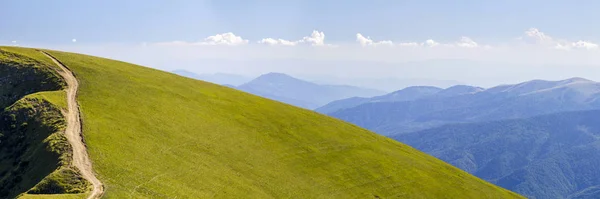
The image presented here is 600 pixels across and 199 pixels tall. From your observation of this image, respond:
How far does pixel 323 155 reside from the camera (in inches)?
3374

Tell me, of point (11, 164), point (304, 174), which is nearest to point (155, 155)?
point (11, 164)

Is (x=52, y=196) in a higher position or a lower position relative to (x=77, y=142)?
lower

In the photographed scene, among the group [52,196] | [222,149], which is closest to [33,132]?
[52,196]

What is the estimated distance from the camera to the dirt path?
160ft

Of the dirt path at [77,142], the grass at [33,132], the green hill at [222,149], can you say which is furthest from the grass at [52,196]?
the grass at [33,132]

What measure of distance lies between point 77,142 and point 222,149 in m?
23.3

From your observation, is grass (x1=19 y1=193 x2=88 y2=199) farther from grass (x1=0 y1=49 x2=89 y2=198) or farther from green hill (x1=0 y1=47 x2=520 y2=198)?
grass (x1=0 y1=49 x2=89 y2=198)

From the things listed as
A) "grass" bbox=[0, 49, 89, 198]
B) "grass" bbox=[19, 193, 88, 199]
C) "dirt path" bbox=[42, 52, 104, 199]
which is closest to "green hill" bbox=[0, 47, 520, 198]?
"grass" bbox=[19, 193, 88, 199]

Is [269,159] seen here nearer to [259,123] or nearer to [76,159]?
[259,123]

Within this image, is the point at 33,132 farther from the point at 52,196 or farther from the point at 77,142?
the point at 52,196

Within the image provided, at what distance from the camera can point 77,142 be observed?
56.3 metres

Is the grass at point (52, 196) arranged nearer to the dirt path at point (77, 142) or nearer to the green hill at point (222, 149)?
the green hill at point (222, 149)

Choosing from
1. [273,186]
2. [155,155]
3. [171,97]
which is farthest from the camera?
[171,97]

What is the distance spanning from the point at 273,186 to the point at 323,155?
20459 millimetres
